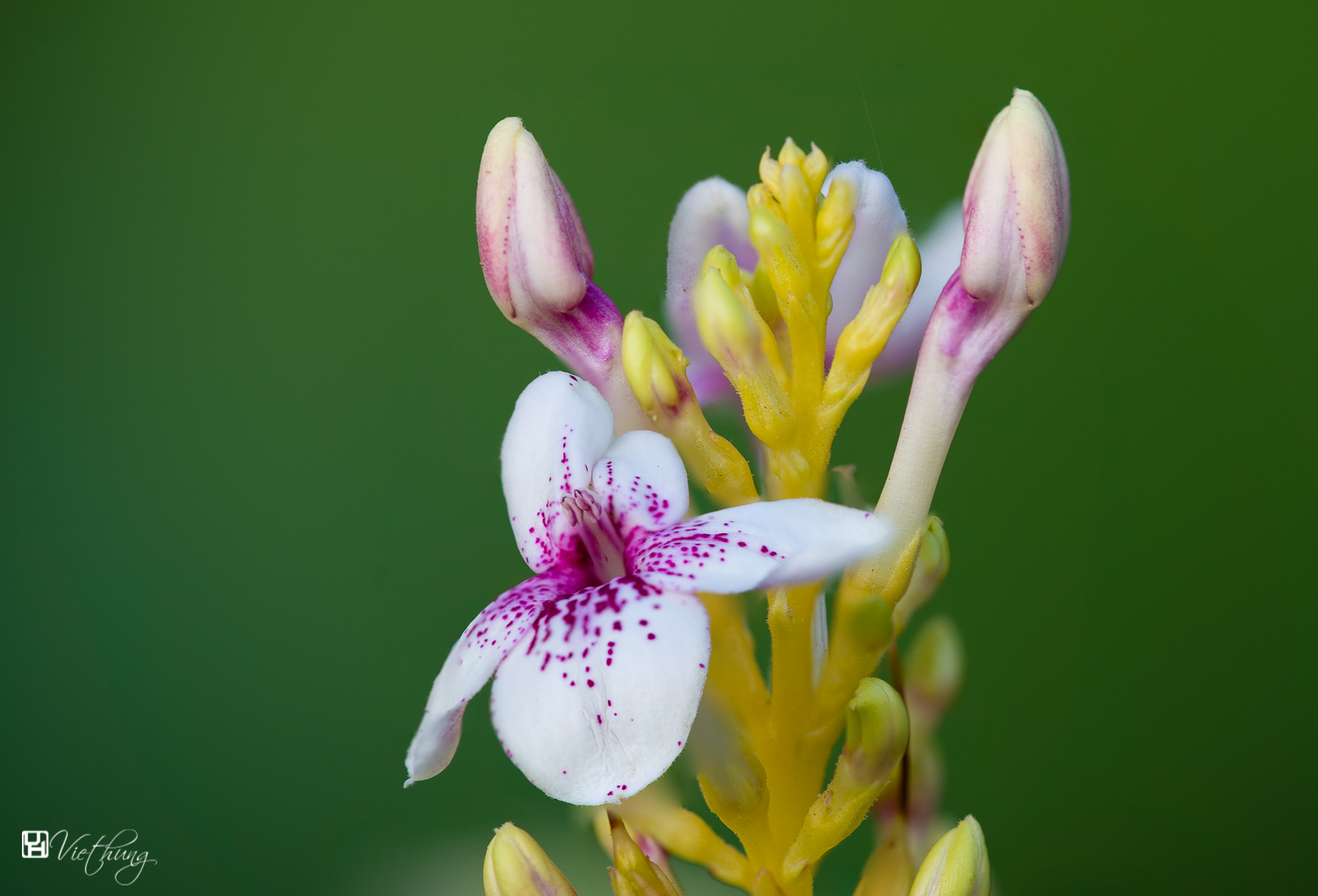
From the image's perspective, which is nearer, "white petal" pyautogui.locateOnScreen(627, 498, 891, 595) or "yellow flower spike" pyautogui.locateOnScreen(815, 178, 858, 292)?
"white petal" pyautogui.locateOnScreen(627, 498, 891, 595)

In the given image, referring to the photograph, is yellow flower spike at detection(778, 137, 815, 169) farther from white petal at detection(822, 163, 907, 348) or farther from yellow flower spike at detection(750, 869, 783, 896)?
yellow flower spike at detection(750, 869, 783, 896)

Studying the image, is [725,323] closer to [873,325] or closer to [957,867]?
[873,325]

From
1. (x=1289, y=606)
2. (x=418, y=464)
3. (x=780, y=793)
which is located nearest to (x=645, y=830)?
(x=780, y=793)

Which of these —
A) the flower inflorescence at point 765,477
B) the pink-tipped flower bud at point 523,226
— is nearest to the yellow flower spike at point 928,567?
the flower inflorescence at point 765,477

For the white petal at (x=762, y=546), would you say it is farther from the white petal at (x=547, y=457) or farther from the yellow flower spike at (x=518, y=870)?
the yellow flower spike at (x=518, y=870)

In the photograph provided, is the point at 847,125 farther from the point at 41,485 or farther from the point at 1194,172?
the point at 41,485

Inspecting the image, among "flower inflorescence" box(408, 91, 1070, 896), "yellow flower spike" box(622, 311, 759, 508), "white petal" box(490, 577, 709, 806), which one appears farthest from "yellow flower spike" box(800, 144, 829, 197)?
"white petal" box(490, 577, 709, 806)
